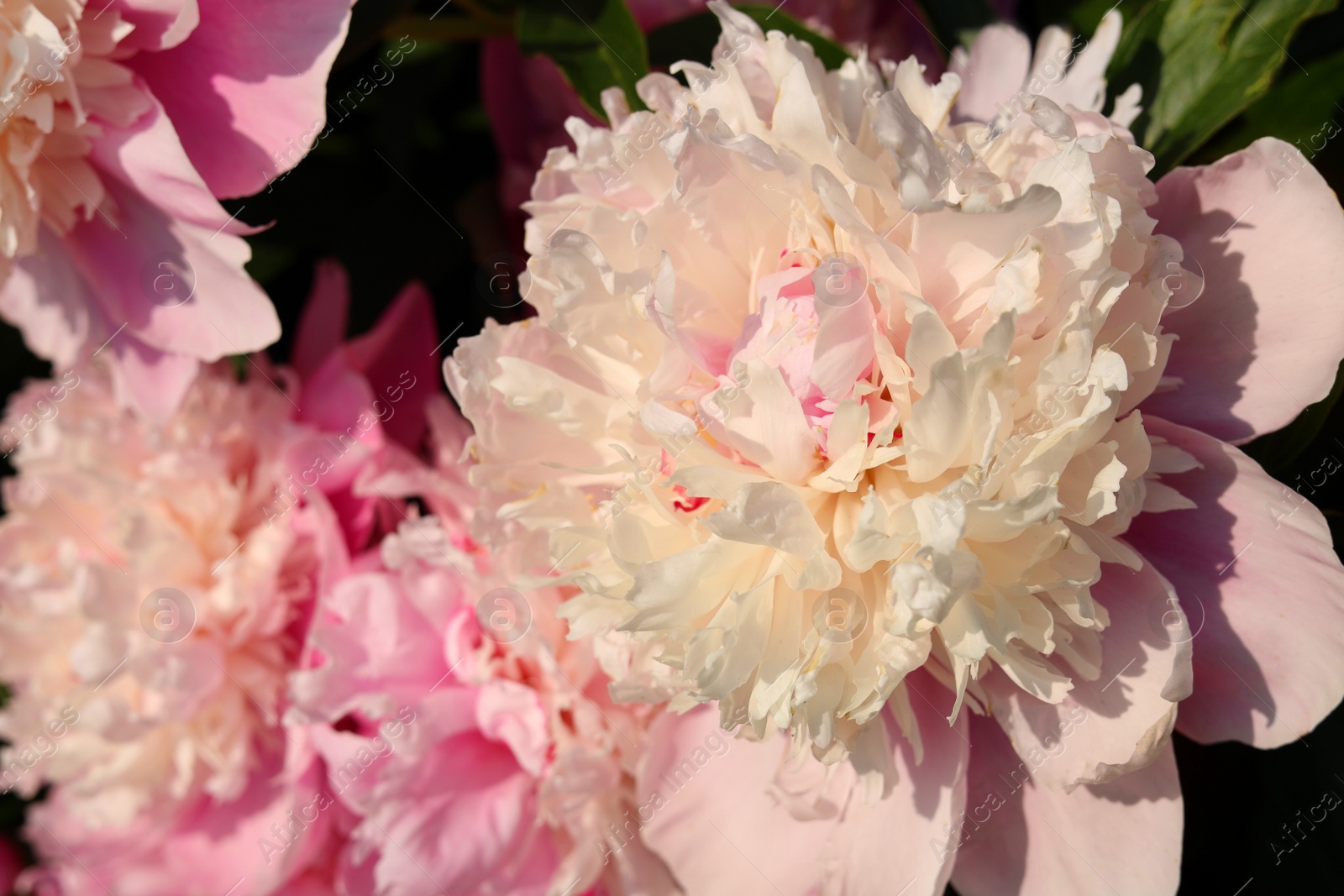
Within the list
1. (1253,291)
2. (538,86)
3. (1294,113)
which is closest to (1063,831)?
(1253,291)

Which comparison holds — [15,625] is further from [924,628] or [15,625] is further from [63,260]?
[924,628]

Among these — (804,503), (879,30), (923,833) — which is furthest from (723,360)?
(879,30)

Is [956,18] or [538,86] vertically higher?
[956,18]

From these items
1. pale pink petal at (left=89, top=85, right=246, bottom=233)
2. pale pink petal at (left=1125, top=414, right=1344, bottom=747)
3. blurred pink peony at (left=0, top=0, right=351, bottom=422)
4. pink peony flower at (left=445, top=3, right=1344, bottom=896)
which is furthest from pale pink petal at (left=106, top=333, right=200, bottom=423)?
pale pink petal at (left=1125, top=414, right=1344, bottom=747)

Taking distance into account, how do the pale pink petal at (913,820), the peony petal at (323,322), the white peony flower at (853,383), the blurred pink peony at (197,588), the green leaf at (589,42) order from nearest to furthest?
the white peony flower at (853,383)
the pale pink petal at (913,820)
the green leaf at (589,42)
the blurred pink peony at (197,588)
the peony petal at (323,322)

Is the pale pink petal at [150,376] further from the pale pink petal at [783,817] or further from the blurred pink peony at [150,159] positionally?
the pale pink petal at [783,817]

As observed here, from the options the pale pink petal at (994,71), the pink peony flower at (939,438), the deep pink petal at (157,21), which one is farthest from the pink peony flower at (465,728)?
the pale pink petal at (994,71)

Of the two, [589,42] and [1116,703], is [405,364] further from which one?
[1116,703]
